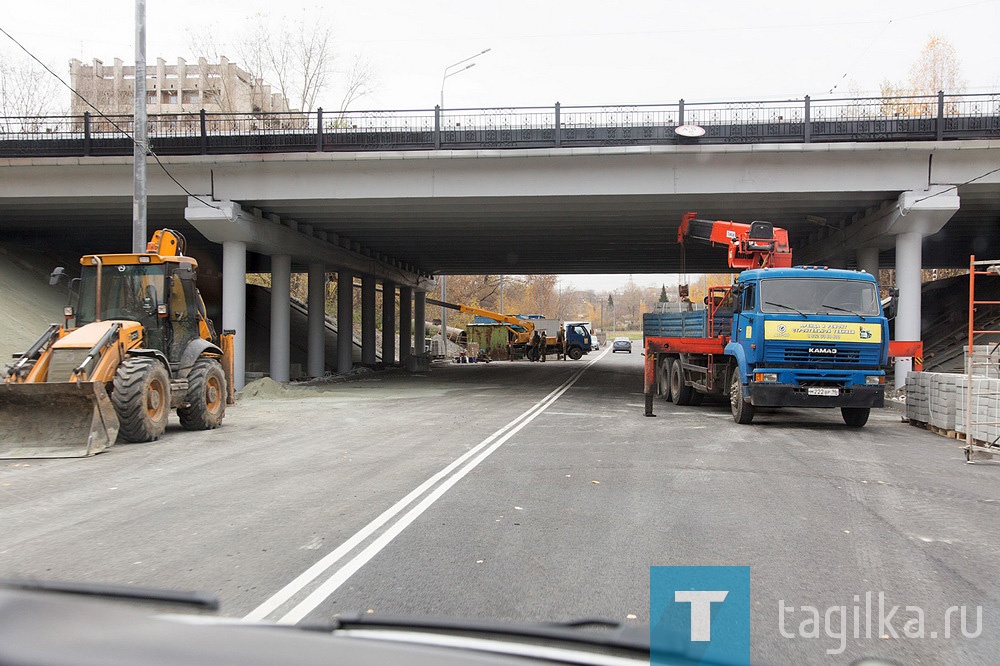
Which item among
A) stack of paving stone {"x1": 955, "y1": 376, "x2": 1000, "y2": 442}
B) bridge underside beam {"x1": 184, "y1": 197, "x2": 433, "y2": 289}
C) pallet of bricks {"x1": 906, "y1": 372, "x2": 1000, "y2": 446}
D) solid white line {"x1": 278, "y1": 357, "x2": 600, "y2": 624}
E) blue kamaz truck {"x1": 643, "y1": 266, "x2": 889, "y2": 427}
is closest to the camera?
solid white line {"x1": 278, "y1": 357, "x2": 600, "y2": 624}

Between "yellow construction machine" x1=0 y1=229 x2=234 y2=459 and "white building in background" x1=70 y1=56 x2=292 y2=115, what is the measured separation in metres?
14.1

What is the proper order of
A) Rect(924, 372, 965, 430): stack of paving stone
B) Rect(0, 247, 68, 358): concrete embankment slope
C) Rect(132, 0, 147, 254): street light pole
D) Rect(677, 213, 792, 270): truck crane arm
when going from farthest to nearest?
Rect(0, 247, 68, 358): concrete embankment slope → Rect(677, 213, 792, 270): truck crane arm → Rect(132, 0, 147, 254): street light pole → Rect(924, 372, 965, 430): stack of paving stone

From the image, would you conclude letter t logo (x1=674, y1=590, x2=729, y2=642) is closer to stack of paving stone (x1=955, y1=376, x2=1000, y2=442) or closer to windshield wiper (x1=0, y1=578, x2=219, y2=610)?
windshield wiper (x1=0, y1=578, x2=219, y2=610)

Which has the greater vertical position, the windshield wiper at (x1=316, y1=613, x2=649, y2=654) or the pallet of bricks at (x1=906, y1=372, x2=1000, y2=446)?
the windshield wiper at (x1=316, y1=613, x2=649, y2=654)

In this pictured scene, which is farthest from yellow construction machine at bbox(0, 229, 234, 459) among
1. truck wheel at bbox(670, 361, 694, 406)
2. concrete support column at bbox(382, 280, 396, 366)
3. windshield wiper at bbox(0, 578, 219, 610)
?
concrete support column at bbox(382, 280, 396, 366)

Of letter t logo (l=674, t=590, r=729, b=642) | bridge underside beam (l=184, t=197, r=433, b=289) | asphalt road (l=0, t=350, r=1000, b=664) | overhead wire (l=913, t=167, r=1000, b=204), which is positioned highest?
overhead wire (l=913, t=167, r=1000, b=204)

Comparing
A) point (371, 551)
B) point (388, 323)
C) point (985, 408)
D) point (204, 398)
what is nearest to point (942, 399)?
point (985, 408)

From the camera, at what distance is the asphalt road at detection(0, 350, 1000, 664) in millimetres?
4531

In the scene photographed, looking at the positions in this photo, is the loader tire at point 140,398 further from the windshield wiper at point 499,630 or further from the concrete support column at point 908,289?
the concrete support column at point 908,289

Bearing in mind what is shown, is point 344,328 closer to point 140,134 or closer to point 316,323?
point 316,323

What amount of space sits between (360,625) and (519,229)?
2598cm

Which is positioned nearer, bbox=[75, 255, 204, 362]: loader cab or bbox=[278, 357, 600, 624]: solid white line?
bbox=[278, 357, 600, 624]: solid white line

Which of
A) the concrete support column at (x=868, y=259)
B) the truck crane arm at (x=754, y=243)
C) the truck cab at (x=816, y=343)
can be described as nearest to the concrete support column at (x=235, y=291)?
the truck crane arm at (x=754, y=243)

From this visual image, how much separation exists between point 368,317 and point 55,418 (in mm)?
28767
